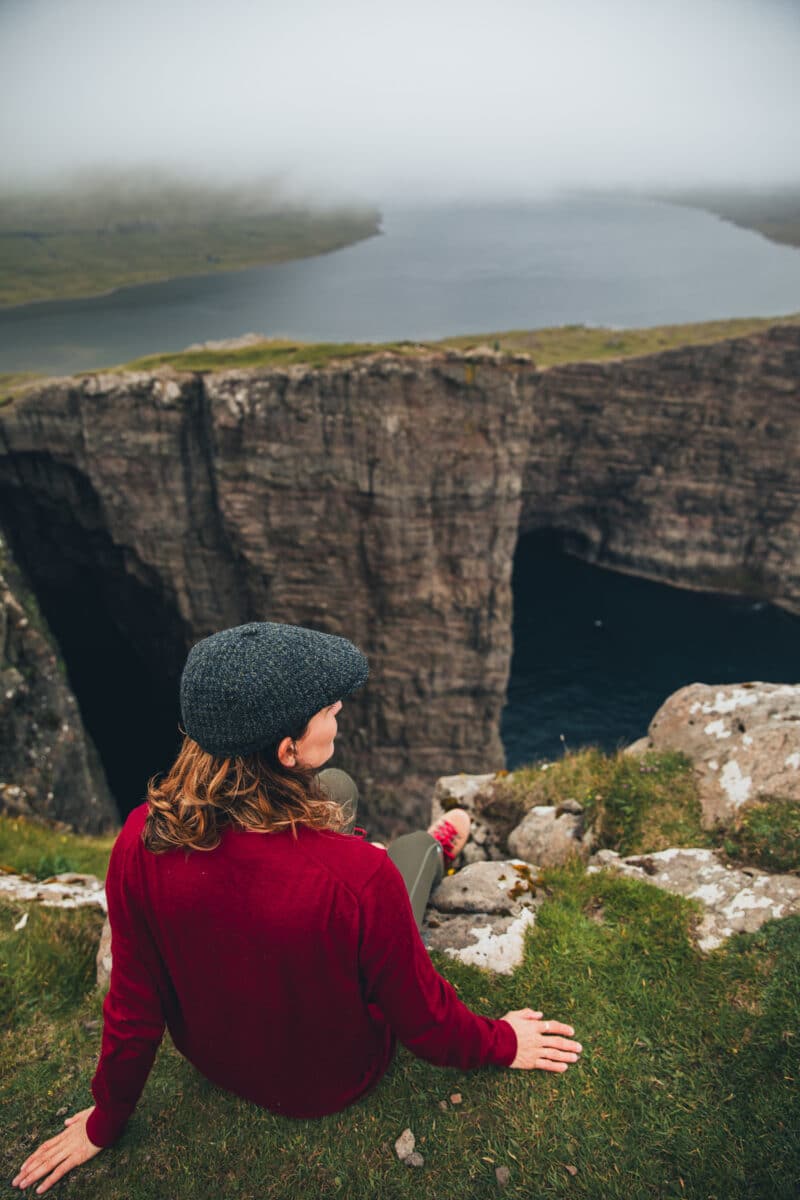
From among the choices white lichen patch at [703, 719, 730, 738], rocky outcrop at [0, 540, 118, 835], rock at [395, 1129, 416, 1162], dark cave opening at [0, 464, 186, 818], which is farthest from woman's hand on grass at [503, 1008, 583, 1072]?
dark cave opening at [0, 464, 186, 818]

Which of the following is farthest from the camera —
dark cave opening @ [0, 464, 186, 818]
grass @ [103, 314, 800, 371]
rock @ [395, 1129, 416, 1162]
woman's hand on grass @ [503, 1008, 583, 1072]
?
dark cave opening @ [0, 464, 186, 818]

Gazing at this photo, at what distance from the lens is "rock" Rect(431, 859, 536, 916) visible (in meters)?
7.85

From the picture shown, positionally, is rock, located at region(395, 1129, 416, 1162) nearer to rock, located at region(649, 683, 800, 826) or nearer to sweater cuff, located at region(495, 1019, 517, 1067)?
sweater cuff, located at region(495, 1019, 517, 1067)

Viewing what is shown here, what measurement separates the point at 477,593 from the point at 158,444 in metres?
17.1

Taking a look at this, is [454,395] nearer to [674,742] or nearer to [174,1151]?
[674,742]

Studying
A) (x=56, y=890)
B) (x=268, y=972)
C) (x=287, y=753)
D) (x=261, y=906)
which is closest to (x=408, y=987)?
(x=268, y=972)

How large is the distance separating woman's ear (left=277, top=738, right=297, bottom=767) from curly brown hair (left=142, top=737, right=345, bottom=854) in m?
0.03

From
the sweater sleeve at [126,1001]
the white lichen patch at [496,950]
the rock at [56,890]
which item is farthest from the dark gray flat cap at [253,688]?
the rock at [56,890]

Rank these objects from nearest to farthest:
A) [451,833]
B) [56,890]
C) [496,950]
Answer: [496,950] → [451,833] → [56,890]

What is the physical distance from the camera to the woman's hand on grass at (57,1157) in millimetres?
4918

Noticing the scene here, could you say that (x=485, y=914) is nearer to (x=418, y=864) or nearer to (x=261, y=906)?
(x=418, y=864)

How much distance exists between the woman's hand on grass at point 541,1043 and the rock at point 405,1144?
96 centimetres

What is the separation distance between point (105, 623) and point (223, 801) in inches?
1485

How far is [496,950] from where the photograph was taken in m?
7.16
